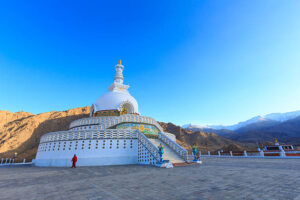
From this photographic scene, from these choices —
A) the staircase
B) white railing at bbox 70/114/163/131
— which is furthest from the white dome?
the staircase

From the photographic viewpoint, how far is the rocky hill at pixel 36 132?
53.1 m

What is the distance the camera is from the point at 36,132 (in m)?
62.8

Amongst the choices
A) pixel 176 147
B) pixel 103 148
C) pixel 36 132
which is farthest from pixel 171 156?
pixel 36 132

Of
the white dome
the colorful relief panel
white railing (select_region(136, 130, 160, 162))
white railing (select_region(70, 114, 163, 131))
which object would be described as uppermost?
the white dome

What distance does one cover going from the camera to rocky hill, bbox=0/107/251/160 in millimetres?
53125

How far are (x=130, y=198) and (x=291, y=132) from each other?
13172cm

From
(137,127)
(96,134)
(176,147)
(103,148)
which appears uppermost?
(137,127)

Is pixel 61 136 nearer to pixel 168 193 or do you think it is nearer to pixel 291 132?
pixel 168 193

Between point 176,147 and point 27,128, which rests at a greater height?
point 27,128

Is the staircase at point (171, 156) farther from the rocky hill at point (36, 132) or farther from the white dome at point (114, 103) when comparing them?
the rocky hill at point (36, 132)

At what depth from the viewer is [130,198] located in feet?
13.8

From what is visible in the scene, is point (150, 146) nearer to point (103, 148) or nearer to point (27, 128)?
point (103, 148)

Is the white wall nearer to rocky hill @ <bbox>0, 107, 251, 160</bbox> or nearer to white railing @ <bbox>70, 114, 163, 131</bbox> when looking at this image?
white railing @ <bbox>70, 114, 163, 131</bbox>

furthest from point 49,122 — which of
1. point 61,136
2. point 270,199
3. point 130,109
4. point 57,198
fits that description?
point 270,199
